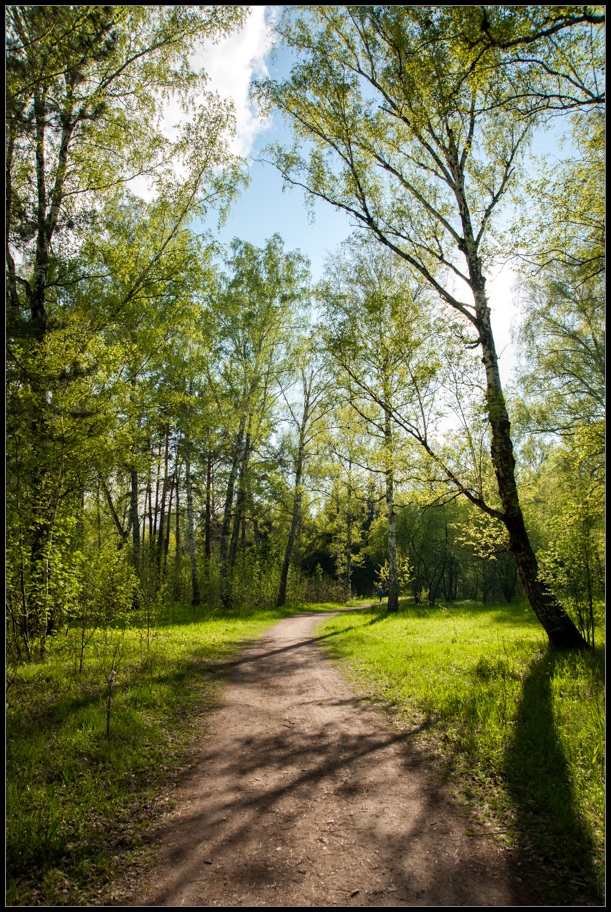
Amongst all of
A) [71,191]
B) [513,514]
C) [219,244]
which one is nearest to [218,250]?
[219,244]

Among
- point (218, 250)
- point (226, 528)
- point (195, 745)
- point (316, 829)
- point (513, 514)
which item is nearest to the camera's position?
point (316, 829)

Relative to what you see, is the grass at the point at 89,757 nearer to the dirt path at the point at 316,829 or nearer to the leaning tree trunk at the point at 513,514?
the dirt path at the point at 316,829

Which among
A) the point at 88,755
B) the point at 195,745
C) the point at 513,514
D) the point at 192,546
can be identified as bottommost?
the point at 195,745

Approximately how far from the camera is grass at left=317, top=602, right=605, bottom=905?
3123 mm

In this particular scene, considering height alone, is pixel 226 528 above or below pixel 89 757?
above

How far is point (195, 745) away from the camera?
5105 mm

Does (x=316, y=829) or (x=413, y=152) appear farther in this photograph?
(x=413, y=152)

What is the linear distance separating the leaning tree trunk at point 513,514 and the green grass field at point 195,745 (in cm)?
61

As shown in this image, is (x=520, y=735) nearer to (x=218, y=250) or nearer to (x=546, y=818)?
(x=546, y=818)

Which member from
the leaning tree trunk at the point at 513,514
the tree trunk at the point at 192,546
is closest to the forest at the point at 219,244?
the leaning tree trunk at the point at 513,514

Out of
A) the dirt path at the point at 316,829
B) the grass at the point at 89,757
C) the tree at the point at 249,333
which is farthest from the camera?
the tree at the point at 249,333

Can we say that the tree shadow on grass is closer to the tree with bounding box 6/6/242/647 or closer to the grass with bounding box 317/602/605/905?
the grass with bounding box 317/602/605/905

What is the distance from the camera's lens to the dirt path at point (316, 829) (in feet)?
9.20

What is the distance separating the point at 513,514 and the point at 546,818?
537 cm
